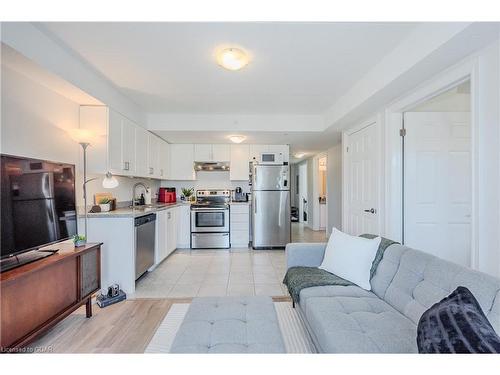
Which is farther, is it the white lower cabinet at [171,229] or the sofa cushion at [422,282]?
the white lower cabinet at [171,229]

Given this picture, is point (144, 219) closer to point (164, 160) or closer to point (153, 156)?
point (153, 156)

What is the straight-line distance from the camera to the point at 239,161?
16.5ft

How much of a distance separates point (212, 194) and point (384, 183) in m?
3.45

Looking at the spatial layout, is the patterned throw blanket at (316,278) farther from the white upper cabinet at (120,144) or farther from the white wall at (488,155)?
the white upper cabinet at (120,144)

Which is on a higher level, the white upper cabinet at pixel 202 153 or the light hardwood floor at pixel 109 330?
the white upper cabinet at pixel 202 153

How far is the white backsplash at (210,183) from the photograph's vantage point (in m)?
5.35

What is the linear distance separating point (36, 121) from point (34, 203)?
0.94 metres

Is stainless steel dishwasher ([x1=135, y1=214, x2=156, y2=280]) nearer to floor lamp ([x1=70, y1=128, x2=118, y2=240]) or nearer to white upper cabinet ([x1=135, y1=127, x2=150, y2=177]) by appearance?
floor lamp ([x1=70, y1=128, x2=118, y2=240])

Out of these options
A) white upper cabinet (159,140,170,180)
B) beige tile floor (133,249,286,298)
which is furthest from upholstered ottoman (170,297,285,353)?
white upper cabinet (159,140,170,180)

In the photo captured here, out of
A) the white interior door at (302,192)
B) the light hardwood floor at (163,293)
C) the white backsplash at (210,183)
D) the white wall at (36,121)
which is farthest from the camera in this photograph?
the white interior door at (302,192)

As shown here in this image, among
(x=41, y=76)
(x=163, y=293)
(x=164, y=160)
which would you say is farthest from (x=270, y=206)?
(x=41, y=76)

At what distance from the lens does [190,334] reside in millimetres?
1297

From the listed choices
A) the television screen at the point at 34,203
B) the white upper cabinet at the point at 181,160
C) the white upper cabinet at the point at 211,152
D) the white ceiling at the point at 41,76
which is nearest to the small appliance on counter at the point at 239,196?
the white upper cabinet at the point at 211,152

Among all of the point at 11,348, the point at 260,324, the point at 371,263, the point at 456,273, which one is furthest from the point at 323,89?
the point at 11,348
